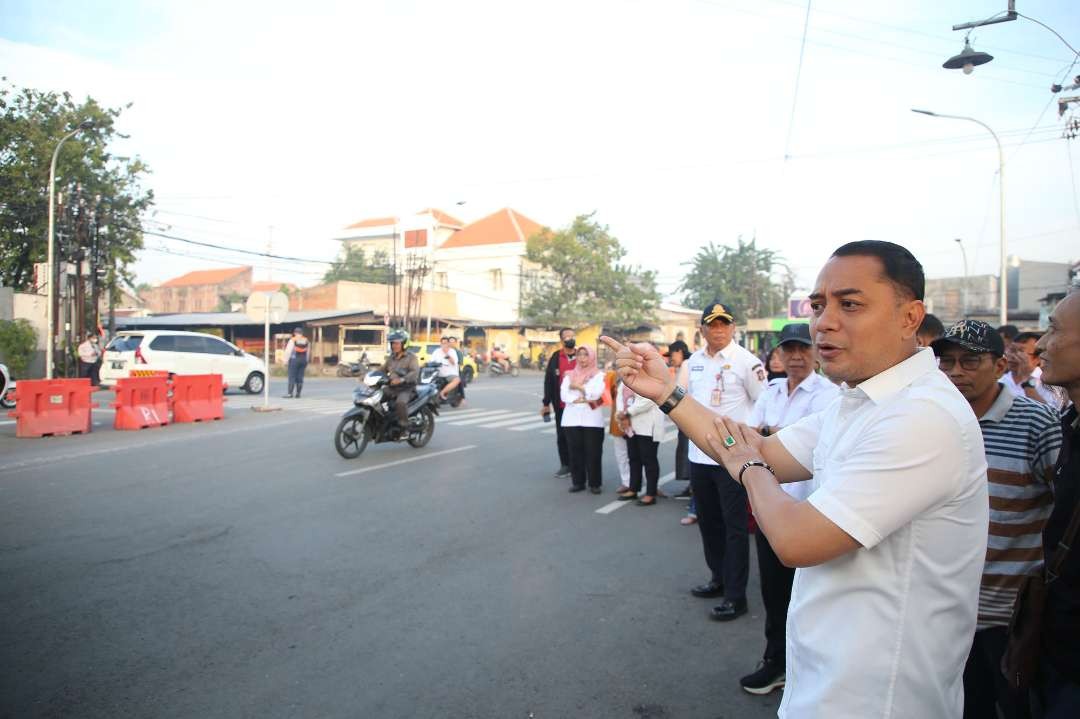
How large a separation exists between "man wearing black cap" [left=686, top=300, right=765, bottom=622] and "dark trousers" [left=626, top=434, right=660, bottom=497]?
237 centimetres

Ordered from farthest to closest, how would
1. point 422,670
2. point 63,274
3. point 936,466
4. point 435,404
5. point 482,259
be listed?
point 482,259, point 63,274, point 435,404, point 422,670, point 936,466

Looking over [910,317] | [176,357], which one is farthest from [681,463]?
[176,357]

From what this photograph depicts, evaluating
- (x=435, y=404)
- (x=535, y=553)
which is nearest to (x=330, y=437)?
(x=435, y=404)

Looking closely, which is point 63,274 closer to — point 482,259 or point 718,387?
point 718,387

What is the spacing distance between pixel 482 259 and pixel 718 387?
192 ft

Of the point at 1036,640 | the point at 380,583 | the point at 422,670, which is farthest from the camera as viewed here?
the point at 380,583

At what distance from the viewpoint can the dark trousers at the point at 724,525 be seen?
4.48 meters

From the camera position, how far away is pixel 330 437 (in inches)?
477

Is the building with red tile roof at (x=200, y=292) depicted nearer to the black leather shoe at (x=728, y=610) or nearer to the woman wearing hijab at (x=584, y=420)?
the woman wearing hijab at (x=584, y=420)

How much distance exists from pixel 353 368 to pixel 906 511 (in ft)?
107

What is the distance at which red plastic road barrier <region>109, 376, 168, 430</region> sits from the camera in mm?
12531

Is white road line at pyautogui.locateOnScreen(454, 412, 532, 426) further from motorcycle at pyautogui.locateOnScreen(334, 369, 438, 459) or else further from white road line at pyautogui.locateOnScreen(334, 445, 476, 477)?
motorcycle at pyautogui.locateOnScreen(334, 369, 438, 459)

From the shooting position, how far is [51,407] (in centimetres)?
1163

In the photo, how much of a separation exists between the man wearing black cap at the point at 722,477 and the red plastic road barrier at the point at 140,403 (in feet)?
36.5
